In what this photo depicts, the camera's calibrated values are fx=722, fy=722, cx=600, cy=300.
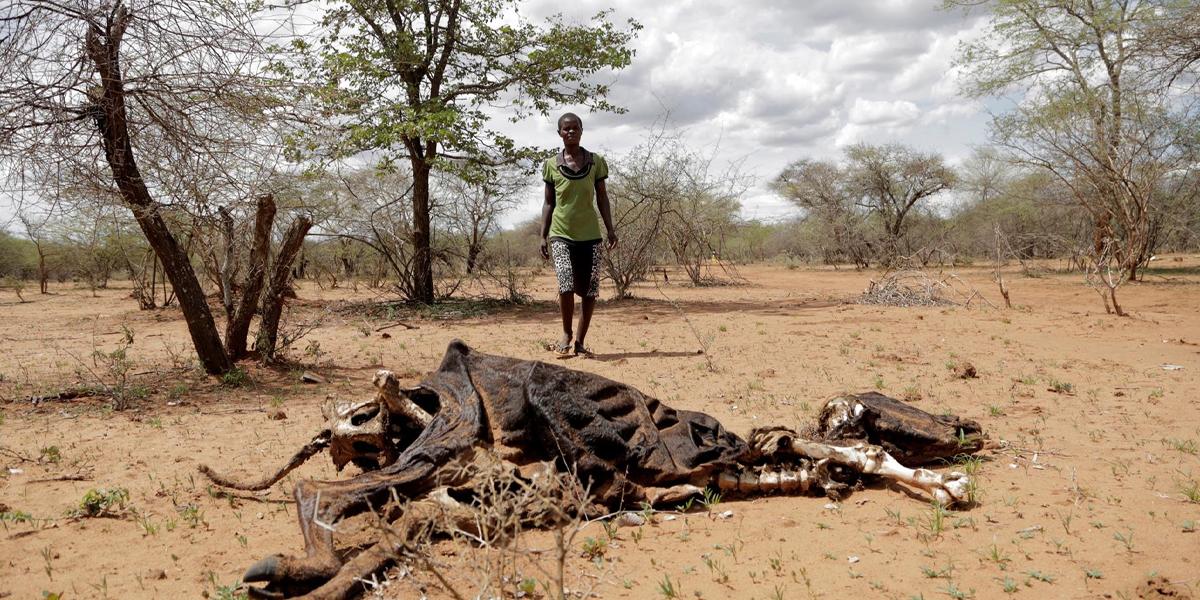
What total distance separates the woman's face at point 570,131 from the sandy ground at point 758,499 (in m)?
1.84

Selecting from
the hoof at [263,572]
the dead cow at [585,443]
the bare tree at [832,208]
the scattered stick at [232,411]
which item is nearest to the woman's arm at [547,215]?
the scattered stick at [232,411]

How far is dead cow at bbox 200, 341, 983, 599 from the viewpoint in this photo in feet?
8.45

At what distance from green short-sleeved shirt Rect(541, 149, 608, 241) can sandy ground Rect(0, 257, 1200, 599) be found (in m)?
1.10

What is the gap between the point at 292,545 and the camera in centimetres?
261

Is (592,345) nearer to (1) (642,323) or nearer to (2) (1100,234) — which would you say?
(1) (642,323)

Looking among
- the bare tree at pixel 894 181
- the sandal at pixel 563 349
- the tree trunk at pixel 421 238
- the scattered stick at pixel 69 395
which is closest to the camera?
the scattered stick at pixel 69 395

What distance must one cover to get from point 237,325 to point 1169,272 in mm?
20062

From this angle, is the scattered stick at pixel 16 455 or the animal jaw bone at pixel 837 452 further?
the scattered stick at pixel 16 455

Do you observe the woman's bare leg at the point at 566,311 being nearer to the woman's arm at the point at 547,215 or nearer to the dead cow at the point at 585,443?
the woman's arm at the point at 547,215

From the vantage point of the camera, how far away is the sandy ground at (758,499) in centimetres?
227

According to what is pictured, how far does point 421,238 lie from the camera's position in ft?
37.7

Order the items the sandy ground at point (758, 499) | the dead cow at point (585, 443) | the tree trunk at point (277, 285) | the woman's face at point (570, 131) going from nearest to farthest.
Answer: the sandy ground at point (758, 499), the dead cow at point (585, 443), the woman's face at point (570, 131), the tree trunk at point (277, 285)

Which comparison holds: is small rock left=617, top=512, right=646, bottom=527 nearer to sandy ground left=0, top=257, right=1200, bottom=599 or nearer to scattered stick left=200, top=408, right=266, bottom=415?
sandy ground left=0, top=257, right=1200, bottom=599

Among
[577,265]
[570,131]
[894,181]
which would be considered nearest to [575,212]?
[577,265]
